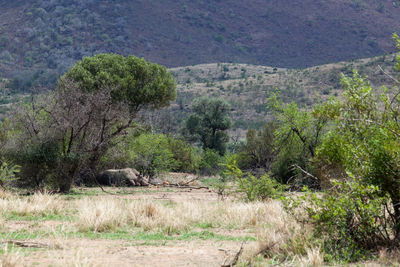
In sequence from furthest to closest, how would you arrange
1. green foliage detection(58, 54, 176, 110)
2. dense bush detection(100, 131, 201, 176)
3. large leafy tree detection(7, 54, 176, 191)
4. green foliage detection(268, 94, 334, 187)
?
dense bush detection(100, 131, 201, 176), green foliage detection(58, 54, 176, 110), green foliage detection(268, 94, 334, 187), large leafy tree detection(7, 54, 176, 191)

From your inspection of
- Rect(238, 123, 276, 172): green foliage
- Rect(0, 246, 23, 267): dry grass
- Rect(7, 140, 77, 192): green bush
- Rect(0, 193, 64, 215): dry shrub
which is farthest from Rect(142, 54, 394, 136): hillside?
Rect(0, 246, 23, 267): dry grass

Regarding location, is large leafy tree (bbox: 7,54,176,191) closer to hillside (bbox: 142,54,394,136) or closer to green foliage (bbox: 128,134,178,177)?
green foliage (bbox: 128,134,178,177)

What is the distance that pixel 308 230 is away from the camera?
8.52 metres

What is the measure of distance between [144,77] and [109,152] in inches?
242

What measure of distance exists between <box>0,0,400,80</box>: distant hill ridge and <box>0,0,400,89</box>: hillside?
307mm

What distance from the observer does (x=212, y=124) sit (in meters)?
45.9

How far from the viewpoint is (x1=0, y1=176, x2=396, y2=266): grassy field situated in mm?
7516

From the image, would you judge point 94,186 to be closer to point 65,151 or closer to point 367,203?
point 65,151

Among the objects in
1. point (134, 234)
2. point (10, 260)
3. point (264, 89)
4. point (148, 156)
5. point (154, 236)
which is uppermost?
point (10, 260)

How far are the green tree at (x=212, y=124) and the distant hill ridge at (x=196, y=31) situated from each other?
81709 mm

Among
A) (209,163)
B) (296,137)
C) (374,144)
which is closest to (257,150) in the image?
(209,163)

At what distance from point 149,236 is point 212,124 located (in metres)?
36.4

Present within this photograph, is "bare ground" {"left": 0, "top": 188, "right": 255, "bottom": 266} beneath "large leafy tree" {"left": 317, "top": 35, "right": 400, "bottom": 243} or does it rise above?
beneath

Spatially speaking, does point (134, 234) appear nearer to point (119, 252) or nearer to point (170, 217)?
point (170, 217)
